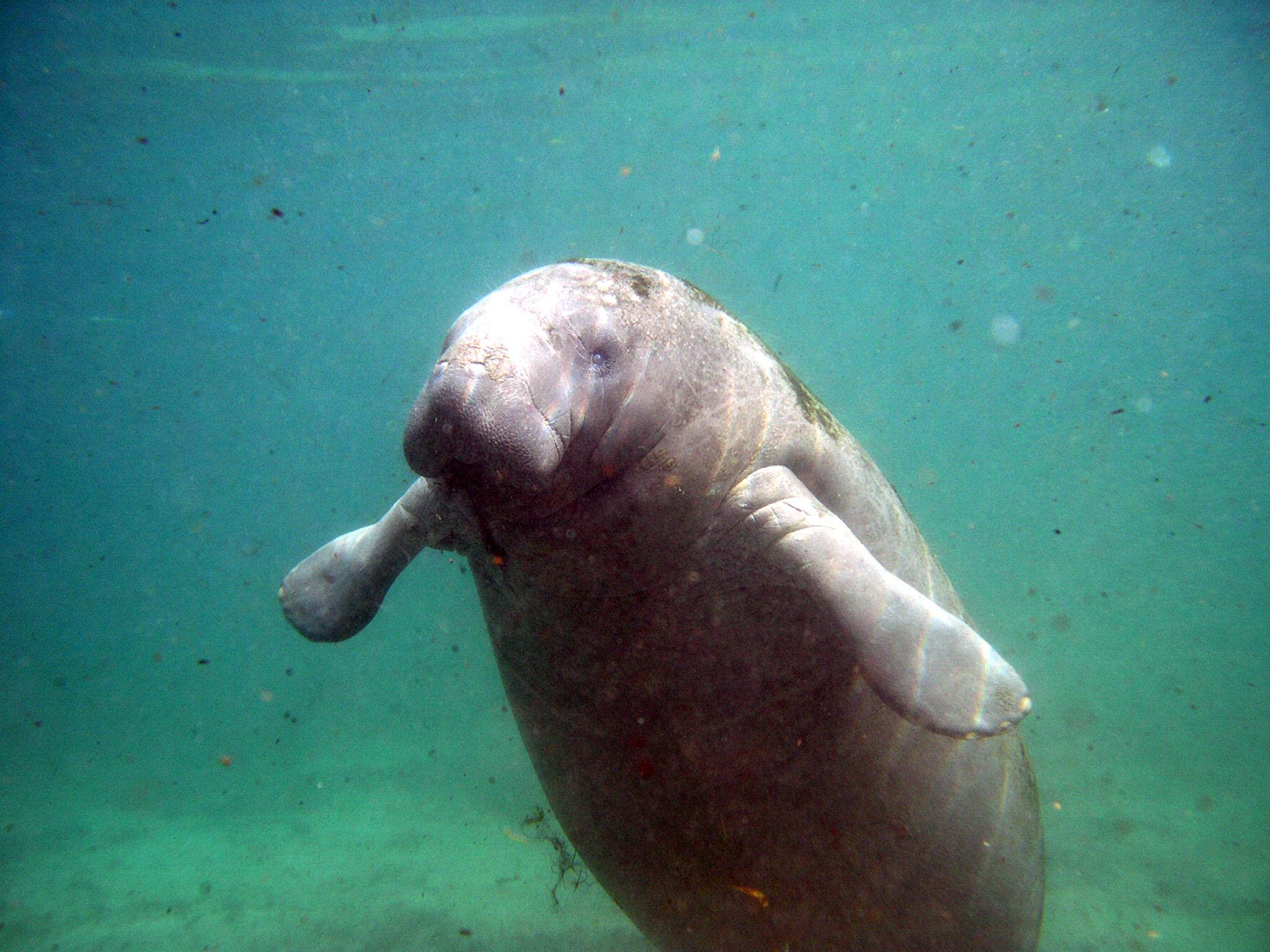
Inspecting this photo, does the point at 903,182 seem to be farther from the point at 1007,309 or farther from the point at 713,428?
the point at 713,428

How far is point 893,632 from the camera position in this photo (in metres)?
1.99

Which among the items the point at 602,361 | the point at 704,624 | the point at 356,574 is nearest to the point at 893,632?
the point at 704,624

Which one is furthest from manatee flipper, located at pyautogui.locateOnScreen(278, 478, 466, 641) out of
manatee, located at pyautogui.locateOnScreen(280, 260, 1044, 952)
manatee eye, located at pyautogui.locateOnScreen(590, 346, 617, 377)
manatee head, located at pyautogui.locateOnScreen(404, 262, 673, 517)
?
manatee eye, located at pyautogui.locateOnScreen(590, 346, 617, 377)

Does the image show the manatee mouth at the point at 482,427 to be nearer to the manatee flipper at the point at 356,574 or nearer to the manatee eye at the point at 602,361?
the manatee eye at the point at 602,361

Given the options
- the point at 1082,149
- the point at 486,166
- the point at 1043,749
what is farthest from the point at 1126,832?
the point at 1082,149

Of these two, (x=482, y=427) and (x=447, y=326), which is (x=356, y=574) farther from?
(x=447, y=326)

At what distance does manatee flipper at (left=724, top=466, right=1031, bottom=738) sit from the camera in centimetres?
194

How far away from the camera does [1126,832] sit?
327 inches

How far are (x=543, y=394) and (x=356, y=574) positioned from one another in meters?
1.59

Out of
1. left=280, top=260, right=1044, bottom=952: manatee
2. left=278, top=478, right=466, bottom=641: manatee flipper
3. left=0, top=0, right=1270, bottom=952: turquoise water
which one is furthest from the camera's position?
left=0, top=0, right=1270, bottom=952: turquoise water

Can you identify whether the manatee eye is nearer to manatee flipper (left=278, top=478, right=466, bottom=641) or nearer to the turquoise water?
manatee flipper (left=278, top=478, right=466, bottom=641)

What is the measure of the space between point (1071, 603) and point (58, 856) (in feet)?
106

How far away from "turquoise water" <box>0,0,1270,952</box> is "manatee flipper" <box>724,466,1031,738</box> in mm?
4891

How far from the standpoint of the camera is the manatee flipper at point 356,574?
2.76 meters
